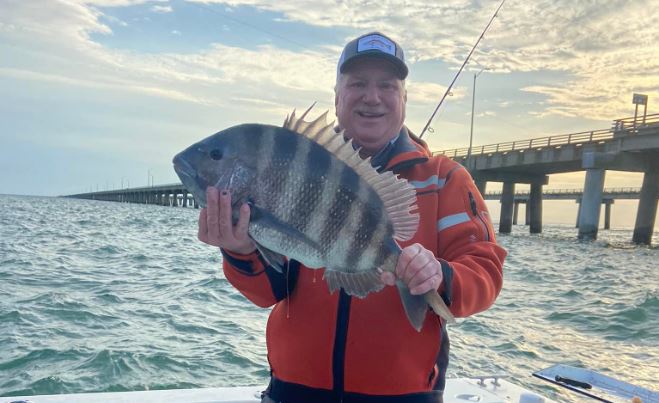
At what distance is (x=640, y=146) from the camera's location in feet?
100

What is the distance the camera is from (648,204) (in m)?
33.8

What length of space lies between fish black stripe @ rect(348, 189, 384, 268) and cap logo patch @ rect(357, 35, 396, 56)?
87cm

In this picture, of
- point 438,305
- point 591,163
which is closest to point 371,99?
point 438,305

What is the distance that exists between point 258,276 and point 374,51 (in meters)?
1.26

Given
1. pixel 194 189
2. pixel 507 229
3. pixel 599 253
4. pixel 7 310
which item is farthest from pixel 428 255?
pixel 507 229

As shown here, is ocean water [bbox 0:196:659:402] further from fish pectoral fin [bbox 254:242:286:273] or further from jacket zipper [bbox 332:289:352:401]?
fish pectoral fin [bbox 254:242:286:273]

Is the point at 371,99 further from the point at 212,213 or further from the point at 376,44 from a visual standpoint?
the point at 212,213

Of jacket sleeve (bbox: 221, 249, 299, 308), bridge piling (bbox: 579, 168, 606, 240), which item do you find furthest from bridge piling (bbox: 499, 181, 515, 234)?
jacket sleeve (bbox: 221, 249, 299, 308)

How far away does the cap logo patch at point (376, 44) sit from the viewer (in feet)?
8.83

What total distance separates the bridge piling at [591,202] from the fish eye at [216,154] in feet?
112

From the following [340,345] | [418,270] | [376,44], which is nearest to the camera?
[418,270]

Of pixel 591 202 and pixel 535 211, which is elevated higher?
pixel 591 202

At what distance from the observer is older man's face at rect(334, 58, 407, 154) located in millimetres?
2715

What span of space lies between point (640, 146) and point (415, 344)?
33396 mm
